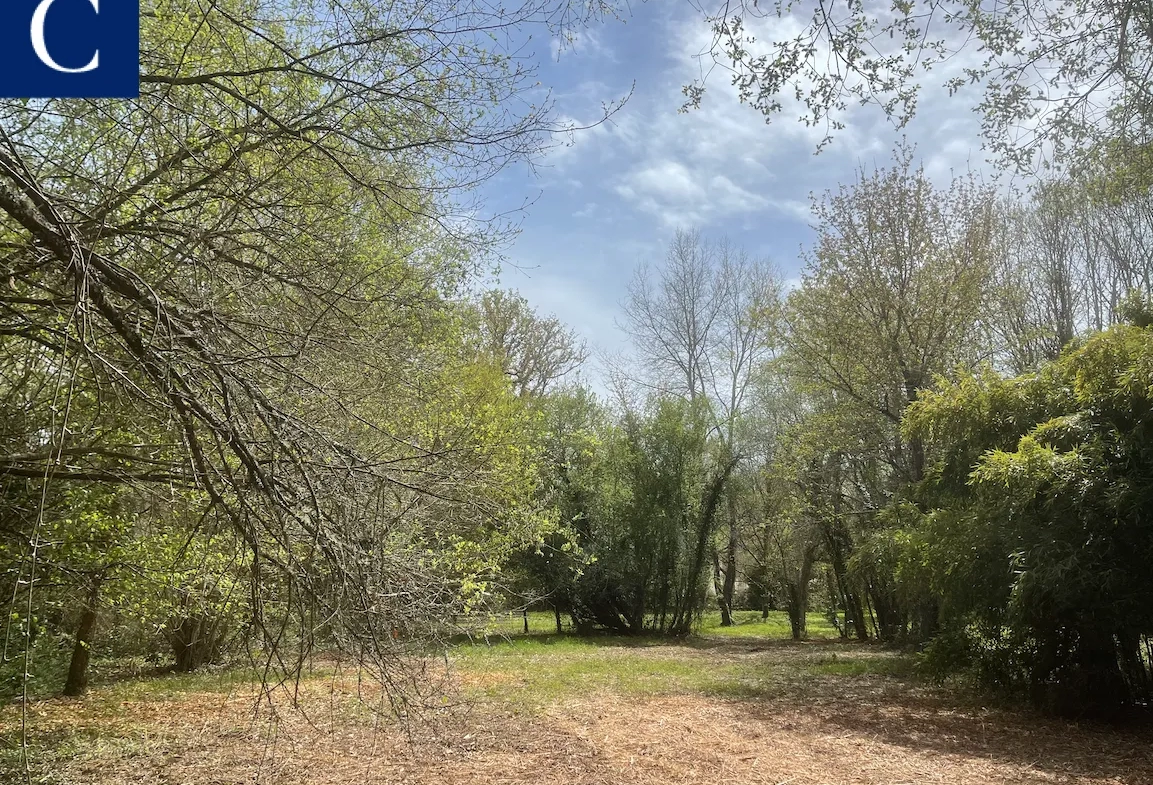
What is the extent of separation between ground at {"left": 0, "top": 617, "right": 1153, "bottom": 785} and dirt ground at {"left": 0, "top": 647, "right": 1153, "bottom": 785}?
0.02 metres

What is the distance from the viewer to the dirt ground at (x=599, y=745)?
4.75 meters

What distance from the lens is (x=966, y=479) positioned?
7.57 metres

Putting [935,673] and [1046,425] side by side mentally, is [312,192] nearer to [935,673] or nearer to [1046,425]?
[1046,425]

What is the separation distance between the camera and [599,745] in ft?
18.3

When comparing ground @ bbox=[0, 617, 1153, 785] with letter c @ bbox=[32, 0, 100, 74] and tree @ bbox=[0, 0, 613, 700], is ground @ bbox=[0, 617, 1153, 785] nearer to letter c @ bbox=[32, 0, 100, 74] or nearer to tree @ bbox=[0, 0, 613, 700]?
tree @ bbox=[0, 0, 613, 700]

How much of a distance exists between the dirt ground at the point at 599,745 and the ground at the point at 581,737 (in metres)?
0.02

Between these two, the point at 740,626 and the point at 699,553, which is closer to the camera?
the point at 699,553

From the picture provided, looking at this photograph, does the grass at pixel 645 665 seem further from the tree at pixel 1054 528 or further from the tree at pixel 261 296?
the tree at pixel 1054 528

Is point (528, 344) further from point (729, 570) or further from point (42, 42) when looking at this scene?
point (42, 42)

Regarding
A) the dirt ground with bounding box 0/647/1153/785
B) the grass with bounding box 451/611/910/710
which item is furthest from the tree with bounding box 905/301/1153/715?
the grass with bounding box 451/611/910/710

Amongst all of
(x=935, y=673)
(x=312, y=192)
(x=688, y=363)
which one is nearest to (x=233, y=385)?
(x=312, y=192)

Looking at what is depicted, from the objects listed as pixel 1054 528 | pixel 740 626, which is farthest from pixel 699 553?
pixel 1054 528

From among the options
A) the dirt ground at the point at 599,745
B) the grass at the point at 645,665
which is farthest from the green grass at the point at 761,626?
the dirt ground at the point at 599,745

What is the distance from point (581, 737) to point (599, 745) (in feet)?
0.99
